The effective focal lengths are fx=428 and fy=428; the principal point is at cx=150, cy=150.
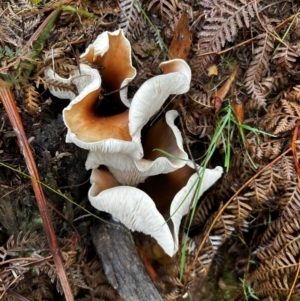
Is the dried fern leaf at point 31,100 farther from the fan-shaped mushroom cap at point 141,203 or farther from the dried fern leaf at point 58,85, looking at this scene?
the fan-shaped mushroom cap at point 141,203

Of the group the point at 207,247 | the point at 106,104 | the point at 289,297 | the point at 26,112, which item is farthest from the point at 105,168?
the point at 289,297

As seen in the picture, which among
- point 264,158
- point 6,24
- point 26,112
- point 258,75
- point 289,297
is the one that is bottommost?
point 289,297

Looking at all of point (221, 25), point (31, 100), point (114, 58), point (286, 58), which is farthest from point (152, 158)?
point (286, 58)

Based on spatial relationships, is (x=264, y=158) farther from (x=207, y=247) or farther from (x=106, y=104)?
(x=106, y=104)

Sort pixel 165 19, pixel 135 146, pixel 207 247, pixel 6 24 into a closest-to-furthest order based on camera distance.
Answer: pixel 135 146
pixel 6 24
pixel 165 19
pixel 207 247

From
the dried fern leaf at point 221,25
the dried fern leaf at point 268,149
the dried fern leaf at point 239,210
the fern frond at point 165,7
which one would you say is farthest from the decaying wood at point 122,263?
the fern frond at point 165,7

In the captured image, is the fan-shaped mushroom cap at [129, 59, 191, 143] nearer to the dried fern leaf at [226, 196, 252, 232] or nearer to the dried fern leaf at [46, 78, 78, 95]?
the dried fern leaf at [46, 78, 78, 95]
